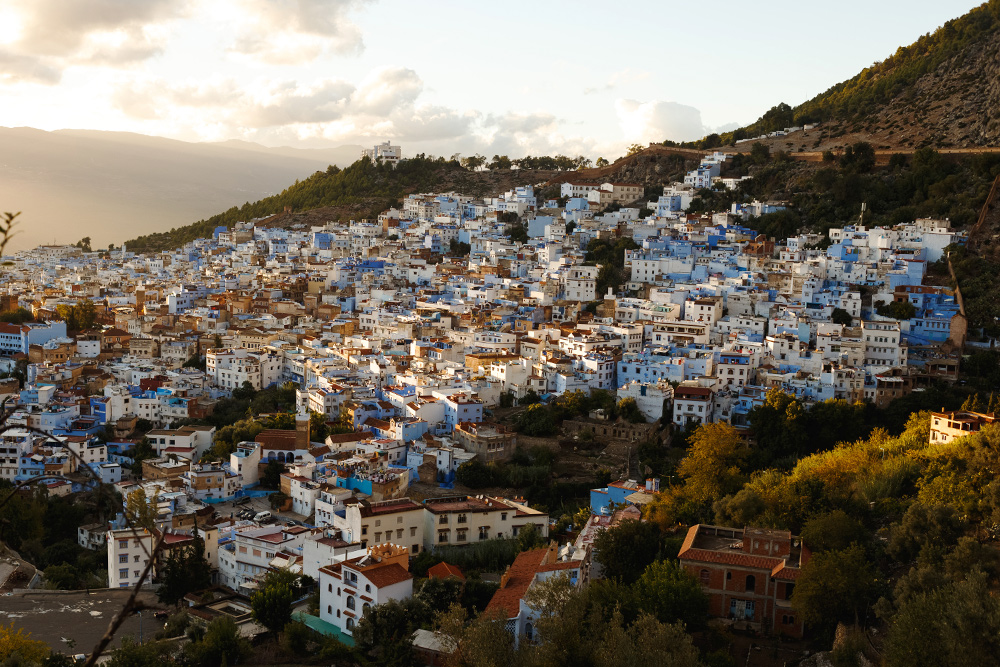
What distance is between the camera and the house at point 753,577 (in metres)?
8.01

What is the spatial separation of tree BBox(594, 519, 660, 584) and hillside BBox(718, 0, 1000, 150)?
21.1 metres

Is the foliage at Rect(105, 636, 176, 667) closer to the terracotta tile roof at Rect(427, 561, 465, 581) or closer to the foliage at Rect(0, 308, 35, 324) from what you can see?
the terracotta tile roof at Rect(427, 561, 465, 581)

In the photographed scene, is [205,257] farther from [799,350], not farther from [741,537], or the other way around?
[741,537]

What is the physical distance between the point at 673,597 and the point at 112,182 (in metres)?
63.7

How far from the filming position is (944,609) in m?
6.04

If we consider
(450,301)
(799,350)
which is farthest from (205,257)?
(799,350)

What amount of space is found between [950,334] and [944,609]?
1213 cm

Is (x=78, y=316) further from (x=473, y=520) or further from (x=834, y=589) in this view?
(x=834, y=589)

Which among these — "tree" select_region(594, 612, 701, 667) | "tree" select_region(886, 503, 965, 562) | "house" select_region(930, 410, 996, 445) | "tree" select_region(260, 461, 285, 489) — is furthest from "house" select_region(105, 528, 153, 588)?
"house" select_region(930, 410, 996, 445)

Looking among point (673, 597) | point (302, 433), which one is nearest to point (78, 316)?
point (302, 433)

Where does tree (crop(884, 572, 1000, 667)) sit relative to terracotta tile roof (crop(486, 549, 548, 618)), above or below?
above

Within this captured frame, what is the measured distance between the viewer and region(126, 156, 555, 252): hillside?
37062 mm

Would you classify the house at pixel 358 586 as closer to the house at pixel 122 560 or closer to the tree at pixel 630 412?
the house at pixel 122 560

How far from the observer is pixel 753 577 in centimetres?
816
